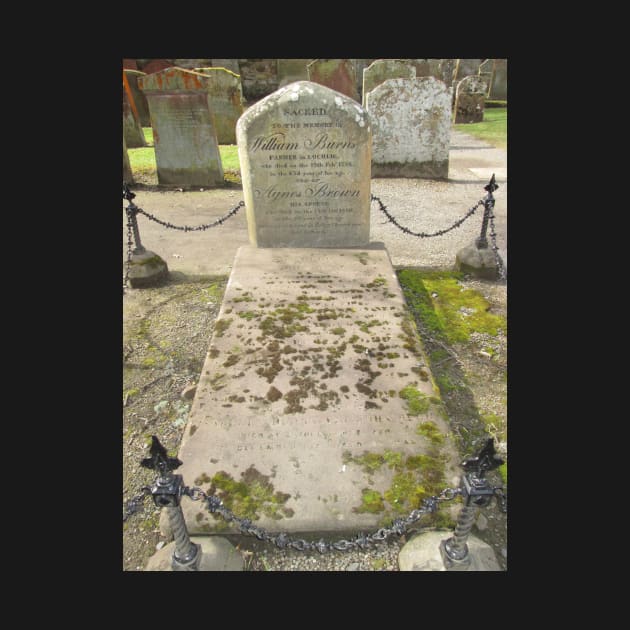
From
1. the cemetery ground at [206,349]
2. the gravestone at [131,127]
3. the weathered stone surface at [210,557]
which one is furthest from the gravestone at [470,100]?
the weathered stone surface at [210,557]

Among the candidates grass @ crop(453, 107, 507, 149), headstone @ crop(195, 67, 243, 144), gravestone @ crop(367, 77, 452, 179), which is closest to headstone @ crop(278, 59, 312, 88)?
grass @ crop(453, 107, 507, 149)

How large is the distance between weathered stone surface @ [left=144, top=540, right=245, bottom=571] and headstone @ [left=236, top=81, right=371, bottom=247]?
3491 millimetres

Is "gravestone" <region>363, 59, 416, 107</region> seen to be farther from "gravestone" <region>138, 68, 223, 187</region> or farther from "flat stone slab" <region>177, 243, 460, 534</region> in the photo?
"flat stone slab" <region>177, 243, 460, 534</region>

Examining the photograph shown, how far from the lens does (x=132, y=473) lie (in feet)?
9.63

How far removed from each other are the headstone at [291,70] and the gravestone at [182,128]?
14.3m

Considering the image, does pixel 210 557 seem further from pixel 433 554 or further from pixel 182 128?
pixel 182 128

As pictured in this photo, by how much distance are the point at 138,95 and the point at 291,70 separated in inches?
367

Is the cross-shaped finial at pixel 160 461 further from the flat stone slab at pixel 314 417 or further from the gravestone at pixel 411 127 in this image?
the gravestone at pixel 411 127

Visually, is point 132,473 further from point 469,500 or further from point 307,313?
point 469,500

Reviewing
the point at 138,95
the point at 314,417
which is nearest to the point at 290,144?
the point at 314,417

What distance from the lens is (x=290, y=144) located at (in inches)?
179

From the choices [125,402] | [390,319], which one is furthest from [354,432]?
[125,402]

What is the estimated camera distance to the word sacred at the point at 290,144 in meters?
4.52

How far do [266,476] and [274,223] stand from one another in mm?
3209
